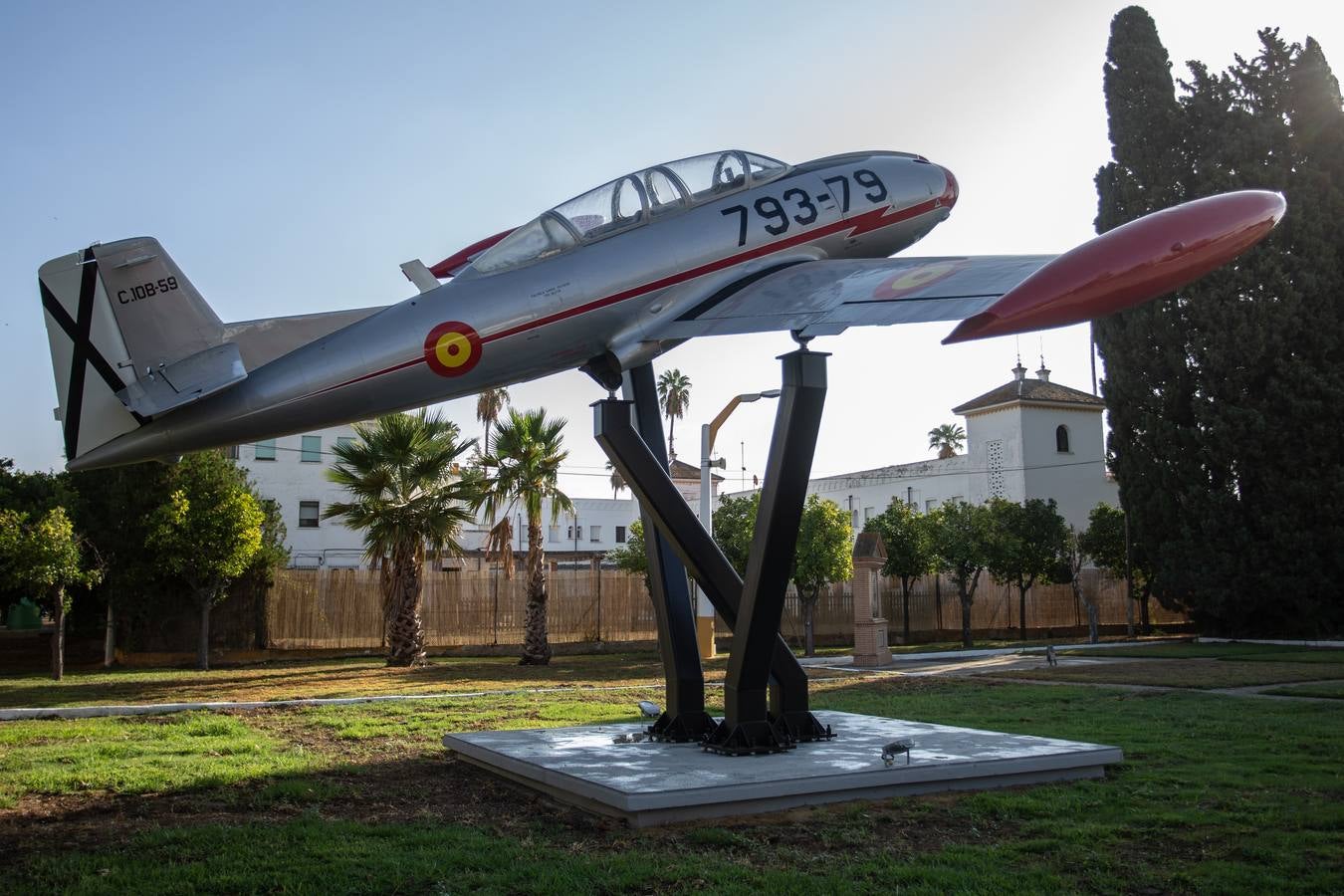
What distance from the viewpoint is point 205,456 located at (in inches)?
1077

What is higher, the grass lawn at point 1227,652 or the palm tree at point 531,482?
the palm tree at point 531,482

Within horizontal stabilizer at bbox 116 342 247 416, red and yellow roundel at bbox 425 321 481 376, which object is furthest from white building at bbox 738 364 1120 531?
horizontal stabilizer at bbox 116 342 247 416

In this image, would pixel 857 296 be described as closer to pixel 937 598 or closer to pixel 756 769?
pixel 756 769

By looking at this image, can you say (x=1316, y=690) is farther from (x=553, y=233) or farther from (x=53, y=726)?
(x=53, y=726)

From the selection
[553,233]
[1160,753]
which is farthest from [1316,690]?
[553,233]

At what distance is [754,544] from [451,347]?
313 centimetres

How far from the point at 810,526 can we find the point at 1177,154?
709 inches

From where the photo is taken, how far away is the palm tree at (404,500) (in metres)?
24.8

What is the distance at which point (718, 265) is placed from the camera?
30.7 ft

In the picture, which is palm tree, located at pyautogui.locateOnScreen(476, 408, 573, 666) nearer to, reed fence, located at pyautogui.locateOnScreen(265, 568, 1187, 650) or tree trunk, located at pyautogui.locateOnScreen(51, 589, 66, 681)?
reed fence, located at pyautogui.locateOnScreen(265, 568, 1187, 650)

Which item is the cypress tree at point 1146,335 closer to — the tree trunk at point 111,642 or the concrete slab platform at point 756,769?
the concrete slab platform at point 756,769

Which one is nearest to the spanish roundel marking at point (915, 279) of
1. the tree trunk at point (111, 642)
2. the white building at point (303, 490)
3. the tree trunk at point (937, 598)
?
the tree trunk at point (111, 642)

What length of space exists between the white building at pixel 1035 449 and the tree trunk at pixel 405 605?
31.8 meters

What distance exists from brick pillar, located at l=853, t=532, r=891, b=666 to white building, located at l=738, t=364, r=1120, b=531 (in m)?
26.6
